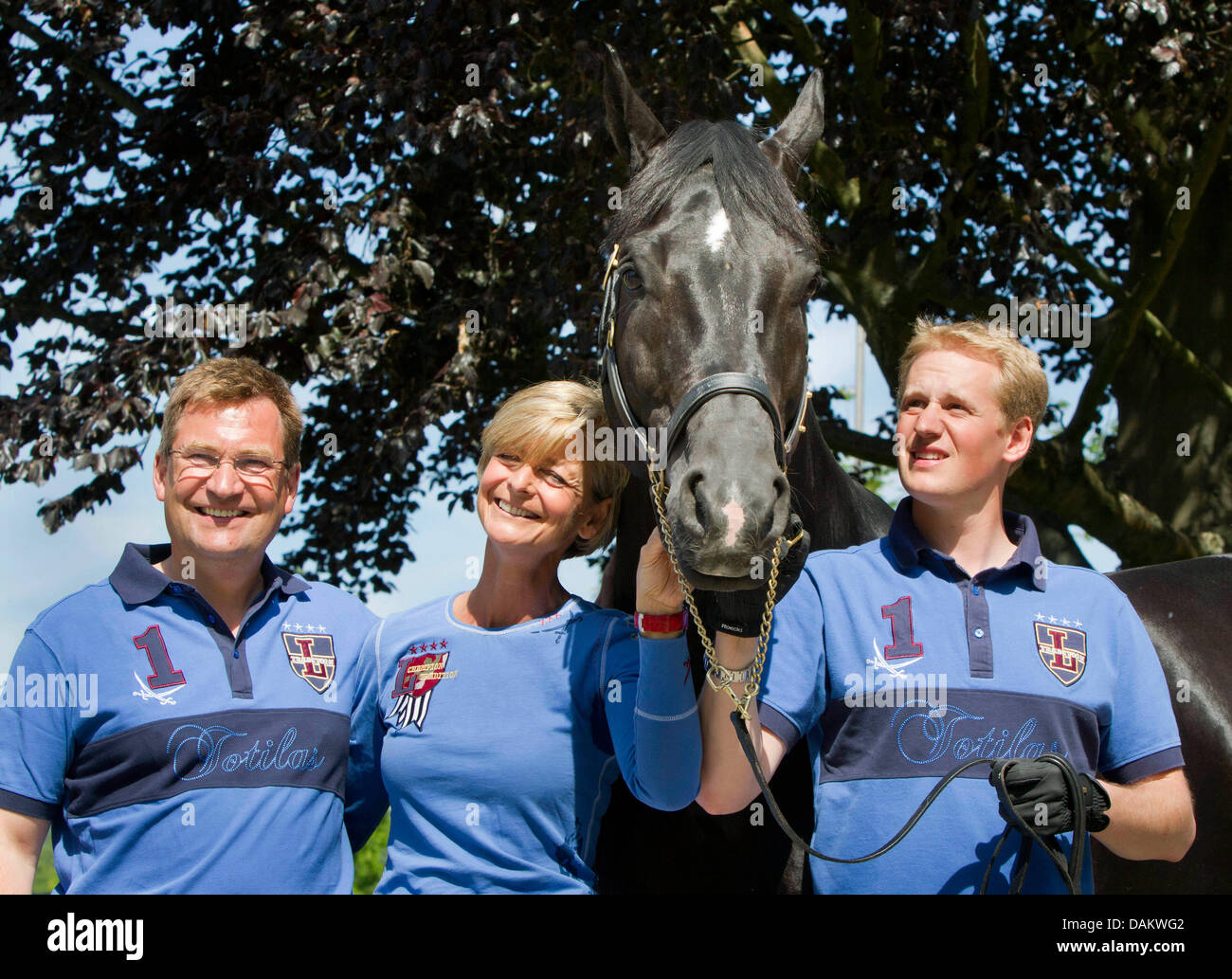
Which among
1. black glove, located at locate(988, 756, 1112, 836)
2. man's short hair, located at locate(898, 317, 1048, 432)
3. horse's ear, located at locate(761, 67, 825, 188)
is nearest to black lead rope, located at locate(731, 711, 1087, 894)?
black glove, located at locate(988, 756, 1112, 836)

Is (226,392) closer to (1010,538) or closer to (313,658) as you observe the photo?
(313,658)

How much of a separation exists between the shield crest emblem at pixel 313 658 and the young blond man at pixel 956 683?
2.99ft

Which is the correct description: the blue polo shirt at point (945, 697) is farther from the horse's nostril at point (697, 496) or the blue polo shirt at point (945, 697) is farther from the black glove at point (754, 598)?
the horse's nostril at point (697, 496)

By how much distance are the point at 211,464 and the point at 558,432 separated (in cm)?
81

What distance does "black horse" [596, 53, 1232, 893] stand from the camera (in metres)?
2.09

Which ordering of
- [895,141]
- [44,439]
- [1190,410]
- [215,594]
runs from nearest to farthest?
1. [215,594]
2. [44,439]
3. [895,141]
4. [1190,410]

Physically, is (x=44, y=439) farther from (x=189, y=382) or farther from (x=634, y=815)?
(x=634, y=815)

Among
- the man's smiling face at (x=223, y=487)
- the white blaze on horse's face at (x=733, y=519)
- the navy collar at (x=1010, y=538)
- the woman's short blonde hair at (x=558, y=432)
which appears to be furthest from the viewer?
the woman's short blonde hair at (x=558, y=432)

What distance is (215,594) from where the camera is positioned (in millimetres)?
2645

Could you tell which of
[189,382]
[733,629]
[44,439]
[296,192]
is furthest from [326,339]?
[733,629]

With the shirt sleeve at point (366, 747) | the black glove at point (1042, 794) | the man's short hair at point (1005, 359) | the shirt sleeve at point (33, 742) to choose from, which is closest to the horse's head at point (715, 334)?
the man's short hair at point (1005, 359)

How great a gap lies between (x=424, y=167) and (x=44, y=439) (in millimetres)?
2292

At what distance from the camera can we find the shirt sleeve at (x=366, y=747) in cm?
263

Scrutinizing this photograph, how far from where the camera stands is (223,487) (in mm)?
2562
